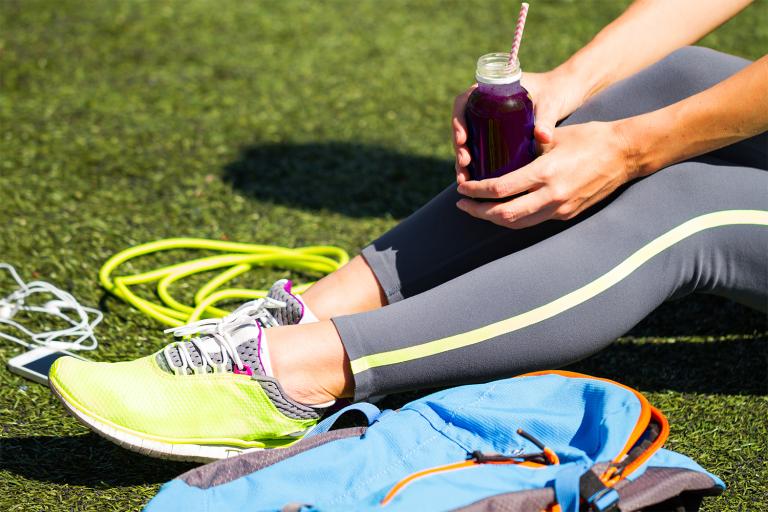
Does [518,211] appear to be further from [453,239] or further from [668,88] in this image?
[668,88]

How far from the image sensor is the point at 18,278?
2.19 m

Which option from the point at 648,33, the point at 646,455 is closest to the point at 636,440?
the point at 646,455

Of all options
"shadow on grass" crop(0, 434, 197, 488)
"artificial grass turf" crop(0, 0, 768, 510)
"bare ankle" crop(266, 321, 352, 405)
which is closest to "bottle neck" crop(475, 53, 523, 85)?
"bare ankle" crop(266, 321, 352, 405)

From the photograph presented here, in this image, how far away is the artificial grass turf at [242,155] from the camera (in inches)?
69.4

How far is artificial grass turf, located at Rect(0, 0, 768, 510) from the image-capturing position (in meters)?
1.76

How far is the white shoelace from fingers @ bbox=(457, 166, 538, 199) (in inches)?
18.0

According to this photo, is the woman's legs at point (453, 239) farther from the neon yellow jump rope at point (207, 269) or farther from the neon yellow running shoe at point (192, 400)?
the neon yellow jump rope at point (207, 269)

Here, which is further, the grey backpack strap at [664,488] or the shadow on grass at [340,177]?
the shadow on grass at [340,177]

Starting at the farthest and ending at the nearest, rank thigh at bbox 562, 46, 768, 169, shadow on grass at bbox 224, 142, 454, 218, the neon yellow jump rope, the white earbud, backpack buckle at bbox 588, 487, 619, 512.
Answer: shadow on grass at bbox 224, 142, 454, 218 → the neon yellow jump rope → the white earbud → thigh at bbox 562, 46, 768, 169 → backpack buckle at bbox 588, 487, 619, 512

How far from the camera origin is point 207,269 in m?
2.35

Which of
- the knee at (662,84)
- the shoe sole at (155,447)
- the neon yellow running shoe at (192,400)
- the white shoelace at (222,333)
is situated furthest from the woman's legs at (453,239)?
the shoe sole at (155,447)

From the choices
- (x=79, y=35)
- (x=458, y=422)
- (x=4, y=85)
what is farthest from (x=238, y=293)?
(x=79, y=35)

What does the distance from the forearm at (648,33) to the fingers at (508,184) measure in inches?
17.0

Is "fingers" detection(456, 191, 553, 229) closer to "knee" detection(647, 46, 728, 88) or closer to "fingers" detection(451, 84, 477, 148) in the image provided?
"fingers" detection(451, 84, 477, 148)
